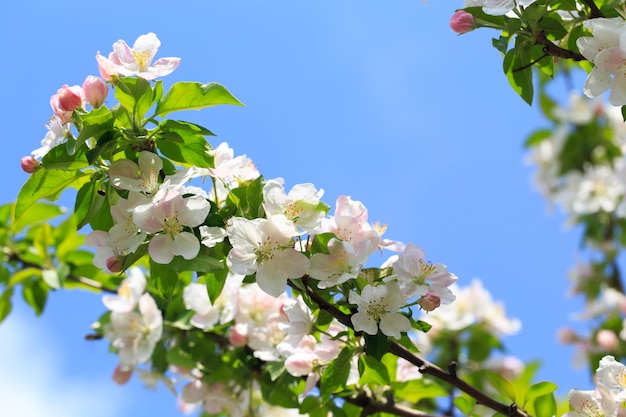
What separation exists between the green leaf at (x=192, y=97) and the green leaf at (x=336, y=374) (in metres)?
0.53

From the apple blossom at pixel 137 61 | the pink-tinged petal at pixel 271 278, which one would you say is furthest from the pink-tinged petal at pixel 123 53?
the pink-tinged petal at pixel 271 278

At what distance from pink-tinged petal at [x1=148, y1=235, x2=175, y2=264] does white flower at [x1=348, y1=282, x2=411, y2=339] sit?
1.04 feet

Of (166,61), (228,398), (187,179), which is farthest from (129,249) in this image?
(228,398)

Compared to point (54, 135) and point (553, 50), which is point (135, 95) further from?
point (553, 50)

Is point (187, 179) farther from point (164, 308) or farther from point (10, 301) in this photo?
point (10, 301)

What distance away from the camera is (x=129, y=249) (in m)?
1.34

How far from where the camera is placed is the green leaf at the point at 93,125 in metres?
1.30

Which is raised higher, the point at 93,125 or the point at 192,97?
the point at 192,97

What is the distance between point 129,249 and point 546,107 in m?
5.09

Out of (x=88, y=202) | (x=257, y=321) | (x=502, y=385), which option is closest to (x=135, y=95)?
(x=88, y=202)

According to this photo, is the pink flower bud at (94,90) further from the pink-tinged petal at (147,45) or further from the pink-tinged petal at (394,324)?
the pink-tinged petal at (394,324)

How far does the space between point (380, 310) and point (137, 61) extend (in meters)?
0.64

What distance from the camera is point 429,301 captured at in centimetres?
138

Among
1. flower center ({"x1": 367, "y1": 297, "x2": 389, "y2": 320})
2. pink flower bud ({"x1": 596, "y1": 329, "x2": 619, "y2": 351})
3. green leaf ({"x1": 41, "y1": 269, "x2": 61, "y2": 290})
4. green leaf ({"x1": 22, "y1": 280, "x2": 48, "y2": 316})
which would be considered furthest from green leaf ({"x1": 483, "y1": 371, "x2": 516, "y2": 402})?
pink flower bud ({"x1": 596, "y1": 329, "x2": 619, "y2": 351})
